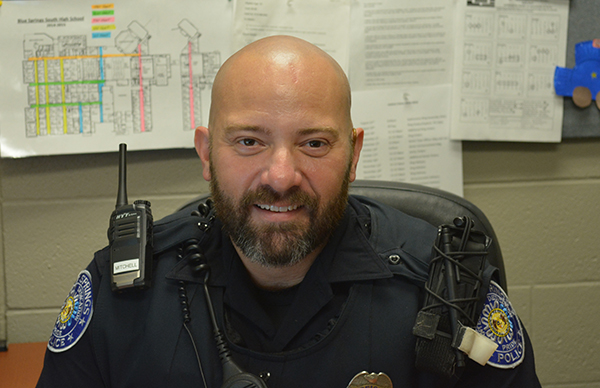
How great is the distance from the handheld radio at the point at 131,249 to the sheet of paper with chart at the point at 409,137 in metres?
0.83

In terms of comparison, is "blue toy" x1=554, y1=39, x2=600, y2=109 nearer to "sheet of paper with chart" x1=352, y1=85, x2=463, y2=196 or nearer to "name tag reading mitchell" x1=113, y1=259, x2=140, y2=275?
"sheet of paper with chart" x1=352, y1=85, x2=463, y2=196

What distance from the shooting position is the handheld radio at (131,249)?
94cm

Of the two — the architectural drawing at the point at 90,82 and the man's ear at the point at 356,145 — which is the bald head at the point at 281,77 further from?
the architectural drawing at the point at 90,82

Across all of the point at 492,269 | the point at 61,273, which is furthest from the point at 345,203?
the point at 61,273

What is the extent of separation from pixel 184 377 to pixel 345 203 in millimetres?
445

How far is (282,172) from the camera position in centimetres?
87

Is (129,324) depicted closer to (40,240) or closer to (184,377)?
(184,377)

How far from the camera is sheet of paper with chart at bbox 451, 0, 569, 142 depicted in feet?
5.24

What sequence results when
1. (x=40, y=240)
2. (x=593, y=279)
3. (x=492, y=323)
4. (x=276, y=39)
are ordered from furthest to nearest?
(x=593, y=279) < (x=40, y=240) < (x=276, y=39) < (x=492, y=323)

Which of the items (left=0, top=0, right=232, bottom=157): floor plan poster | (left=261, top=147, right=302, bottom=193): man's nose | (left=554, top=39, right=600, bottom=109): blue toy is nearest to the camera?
(left=261, top=147, right=302, bottom=193): man's nose

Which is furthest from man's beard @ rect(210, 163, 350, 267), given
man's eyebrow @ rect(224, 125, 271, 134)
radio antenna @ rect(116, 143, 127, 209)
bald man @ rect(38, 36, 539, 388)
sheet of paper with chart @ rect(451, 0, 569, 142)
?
sheet of paper with chart @ rect(451, 0, 569, 142)

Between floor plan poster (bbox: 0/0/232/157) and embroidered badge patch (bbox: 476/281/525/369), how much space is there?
3.29 ft

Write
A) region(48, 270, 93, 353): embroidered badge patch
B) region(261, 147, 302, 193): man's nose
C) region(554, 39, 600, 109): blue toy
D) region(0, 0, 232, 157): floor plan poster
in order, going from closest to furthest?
1. region(261, 147, 302, 193): man's nose
2. region(48, 270, 93, 353): embroidered badge patch
3. region(0, 0, 232, 157): floor plan poster
4. region(554, 39, 600, 109): blue toy

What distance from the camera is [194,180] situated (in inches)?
62.7
